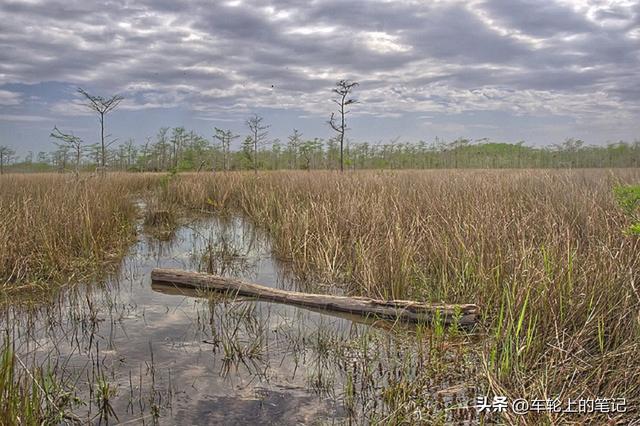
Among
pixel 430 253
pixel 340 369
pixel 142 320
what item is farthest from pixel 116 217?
pixel 340 369

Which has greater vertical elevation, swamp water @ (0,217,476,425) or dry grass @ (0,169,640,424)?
dry grass @ (0,169,640,424)

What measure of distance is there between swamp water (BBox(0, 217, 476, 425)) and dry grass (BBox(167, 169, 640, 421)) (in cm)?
42

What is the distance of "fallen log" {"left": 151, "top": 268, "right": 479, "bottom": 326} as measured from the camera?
3416 millimetres

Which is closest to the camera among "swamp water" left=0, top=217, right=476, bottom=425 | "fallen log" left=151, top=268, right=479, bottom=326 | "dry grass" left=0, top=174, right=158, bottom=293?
"swamp water" left=0, top=217, right=476, bottom=425

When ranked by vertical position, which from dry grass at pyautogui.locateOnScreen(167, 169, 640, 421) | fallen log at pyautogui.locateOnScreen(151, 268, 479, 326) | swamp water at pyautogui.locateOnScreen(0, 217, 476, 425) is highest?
dry grass at pyautogui.locateOnScreen(167, 169, 640, 421)

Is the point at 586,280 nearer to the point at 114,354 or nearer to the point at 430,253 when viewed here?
the point at 430,253

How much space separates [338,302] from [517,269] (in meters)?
1.54

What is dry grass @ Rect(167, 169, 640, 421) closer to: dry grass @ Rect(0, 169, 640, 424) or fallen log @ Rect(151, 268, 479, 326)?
dry grass @ Rect(0, 169, 640, 424)

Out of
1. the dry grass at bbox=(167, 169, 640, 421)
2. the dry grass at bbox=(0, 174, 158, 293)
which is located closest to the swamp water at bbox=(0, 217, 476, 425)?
the dry grass at bbox=(167, 169, 640, 421)

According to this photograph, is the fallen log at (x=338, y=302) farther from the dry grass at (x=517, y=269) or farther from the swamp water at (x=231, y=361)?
the dry grass at (x=517, y=269)

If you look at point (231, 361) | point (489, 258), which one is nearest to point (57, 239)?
point (231, 361)

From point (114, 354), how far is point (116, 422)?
90cm

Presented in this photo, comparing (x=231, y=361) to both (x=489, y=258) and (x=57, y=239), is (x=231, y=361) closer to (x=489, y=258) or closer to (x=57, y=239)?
(x=489, y=258)

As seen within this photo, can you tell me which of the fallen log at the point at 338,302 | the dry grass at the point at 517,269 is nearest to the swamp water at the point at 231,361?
the fallen log at the point at 338,302
